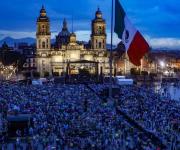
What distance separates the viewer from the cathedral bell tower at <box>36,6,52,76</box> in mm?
108625

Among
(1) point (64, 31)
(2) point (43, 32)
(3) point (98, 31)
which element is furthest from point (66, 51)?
(1) point (64, 31)

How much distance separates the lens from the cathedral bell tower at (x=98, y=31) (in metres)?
110

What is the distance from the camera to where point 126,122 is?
31.6 metres

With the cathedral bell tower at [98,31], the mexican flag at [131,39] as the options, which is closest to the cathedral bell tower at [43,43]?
the cathedral bell tower at [98,31]

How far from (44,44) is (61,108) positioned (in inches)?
2855

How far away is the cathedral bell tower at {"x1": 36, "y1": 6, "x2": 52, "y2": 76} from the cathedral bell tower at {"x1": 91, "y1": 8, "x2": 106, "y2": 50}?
9219 millimetres

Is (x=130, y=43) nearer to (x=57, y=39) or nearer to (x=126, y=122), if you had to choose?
(x=126, y=122)

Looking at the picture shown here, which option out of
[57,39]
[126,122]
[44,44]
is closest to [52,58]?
[44,44]

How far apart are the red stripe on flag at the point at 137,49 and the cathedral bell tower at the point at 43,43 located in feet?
273

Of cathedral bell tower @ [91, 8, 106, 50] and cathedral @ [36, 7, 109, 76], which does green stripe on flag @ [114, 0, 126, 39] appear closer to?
cathedral @ [36, 7, 109, 76]

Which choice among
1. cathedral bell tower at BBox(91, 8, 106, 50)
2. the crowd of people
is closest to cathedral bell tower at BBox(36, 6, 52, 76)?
cathedral bell tower at BBox(91, 8, 106, 50)

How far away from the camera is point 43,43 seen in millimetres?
109500

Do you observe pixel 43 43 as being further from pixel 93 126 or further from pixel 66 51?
pixel 93 126

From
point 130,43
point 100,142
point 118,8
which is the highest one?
point 118,8
